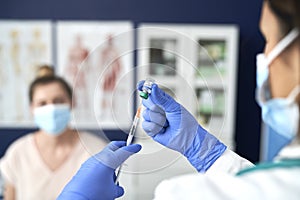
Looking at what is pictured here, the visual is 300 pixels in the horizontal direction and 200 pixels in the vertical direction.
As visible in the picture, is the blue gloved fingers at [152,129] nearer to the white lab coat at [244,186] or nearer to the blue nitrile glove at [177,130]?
the blue nitrile glove at [177,130]

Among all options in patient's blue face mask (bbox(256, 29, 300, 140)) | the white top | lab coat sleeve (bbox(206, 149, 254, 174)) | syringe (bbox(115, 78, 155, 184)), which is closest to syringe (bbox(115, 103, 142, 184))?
syringe (bbox(115, 78, 155, 184))

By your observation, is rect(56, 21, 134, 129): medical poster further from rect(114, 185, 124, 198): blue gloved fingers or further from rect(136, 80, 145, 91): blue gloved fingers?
rect(114, 185, 124, 198): blue gloved fingers

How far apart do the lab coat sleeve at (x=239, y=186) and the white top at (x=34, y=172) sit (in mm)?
1577

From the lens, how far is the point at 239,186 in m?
0.58

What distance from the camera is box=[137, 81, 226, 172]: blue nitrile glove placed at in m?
1.01

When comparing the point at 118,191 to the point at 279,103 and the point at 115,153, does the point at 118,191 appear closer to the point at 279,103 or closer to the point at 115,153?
the point at 115,153

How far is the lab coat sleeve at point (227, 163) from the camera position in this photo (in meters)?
0.99

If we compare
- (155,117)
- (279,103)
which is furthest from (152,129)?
(279,103)

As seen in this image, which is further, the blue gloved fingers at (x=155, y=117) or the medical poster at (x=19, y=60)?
the medical poster at (x=19, y=60)

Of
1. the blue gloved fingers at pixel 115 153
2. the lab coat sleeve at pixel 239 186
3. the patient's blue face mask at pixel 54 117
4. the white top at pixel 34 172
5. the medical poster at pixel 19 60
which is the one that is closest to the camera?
the lab coat sleeve at pixel 239 186

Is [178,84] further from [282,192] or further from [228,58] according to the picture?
[228,58]

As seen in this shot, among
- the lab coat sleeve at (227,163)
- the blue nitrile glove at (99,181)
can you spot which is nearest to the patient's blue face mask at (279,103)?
the lab coat sleeve at (227,163)

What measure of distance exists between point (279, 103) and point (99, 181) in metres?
0.53

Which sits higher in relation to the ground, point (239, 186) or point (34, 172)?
point (239, 186)
